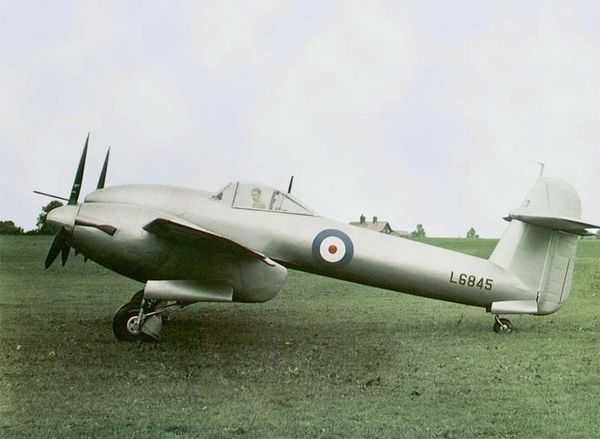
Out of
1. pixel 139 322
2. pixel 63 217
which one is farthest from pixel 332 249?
pixel 63 217

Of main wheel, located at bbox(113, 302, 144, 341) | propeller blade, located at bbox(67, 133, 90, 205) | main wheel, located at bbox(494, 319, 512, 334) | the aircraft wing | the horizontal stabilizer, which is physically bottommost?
main wheel, located at bbox(113, 302, 144, 341)

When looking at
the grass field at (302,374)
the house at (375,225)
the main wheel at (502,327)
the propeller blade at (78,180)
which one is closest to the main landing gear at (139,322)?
the grass field at (302,374)

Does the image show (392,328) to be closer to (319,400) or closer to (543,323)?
(543,323)

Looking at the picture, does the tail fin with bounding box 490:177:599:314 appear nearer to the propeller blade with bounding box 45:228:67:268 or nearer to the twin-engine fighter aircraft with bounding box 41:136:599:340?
the twin-engine fighter aircraft with bounding box 41:136:599:340

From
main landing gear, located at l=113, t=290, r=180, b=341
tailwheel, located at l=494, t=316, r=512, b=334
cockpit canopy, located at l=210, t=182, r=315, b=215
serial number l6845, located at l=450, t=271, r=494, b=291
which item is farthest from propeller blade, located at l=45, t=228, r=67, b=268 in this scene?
tailwheel, located at l=494, t=316, r=512, b=334

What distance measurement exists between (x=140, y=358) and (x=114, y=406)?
1440 millimetres

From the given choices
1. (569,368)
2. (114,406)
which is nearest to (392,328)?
(569,368)

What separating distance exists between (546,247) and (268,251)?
3.50m

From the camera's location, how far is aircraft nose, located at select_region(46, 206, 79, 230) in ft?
20.7

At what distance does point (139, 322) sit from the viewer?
6.35 m

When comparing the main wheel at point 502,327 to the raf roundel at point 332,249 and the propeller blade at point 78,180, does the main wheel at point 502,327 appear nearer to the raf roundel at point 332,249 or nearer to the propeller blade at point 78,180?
the raf roundel at point 332,249

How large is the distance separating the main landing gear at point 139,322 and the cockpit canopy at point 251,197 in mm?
1411

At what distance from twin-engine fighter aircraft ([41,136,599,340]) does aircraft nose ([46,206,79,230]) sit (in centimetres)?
1

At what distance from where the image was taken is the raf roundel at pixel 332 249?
22.5 feet
